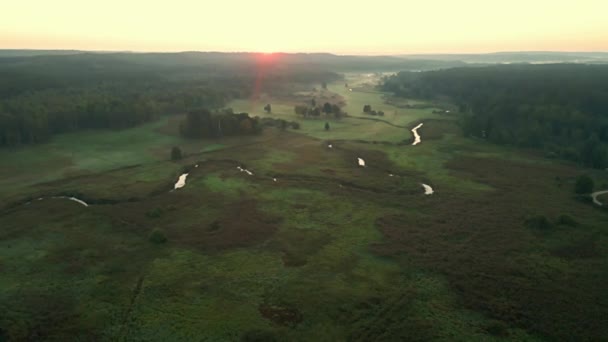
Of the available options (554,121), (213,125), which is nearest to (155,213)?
(213,125)

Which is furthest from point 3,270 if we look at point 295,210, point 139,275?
point 295,210

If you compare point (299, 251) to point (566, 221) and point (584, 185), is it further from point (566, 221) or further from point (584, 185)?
point (584, 185)

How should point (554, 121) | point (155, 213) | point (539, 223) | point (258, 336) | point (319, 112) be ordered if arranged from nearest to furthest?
point (258, 336) < point (539, 223) < point (155, 213) < point (554, 121) < point (319, 112)

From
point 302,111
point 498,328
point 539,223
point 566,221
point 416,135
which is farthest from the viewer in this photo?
point 302,111

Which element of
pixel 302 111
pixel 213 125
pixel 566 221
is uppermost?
pixel 302 111

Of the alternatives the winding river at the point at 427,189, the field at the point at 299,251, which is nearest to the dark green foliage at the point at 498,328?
the field at the point at 299,251

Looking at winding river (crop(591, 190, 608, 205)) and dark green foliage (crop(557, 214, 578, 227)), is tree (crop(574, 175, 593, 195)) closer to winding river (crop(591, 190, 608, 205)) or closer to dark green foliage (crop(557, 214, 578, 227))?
winding river (crop(591, 190, 608, 205))

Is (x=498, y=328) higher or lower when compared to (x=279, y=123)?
lower

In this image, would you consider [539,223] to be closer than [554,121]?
Yes
